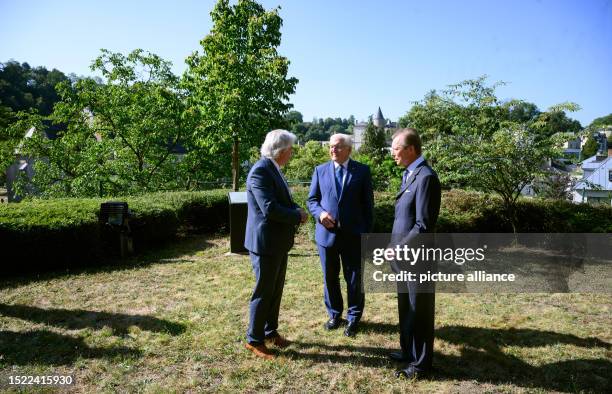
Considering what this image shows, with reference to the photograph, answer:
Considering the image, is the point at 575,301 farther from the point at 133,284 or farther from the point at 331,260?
the point at 133,284

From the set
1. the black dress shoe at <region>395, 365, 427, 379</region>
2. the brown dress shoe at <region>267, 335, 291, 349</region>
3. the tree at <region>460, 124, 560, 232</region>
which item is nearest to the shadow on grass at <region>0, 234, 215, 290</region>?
the brown dress shoe at <region>267, 335, 291, 349</region>

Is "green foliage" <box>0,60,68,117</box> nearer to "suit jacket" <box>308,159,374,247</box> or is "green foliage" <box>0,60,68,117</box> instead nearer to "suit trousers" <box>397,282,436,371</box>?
"suit jacket" <box>308,159,374,247</box>

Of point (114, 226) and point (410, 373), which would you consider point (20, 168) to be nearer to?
point (114, 226)

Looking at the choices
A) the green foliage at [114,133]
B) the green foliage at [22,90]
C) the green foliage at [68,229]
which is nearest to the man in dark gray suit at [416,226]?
the green foliage at [68,229]

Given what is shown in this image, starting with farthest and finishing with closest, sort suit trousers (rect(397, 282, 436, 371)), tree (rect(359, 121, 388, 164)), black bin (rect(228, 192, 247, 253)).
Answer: tree (rect(359, 121, 388, 164)), black bin (rect(228, 192, 247, 253)), suit trousers (rect(397, 282, 436, 371))

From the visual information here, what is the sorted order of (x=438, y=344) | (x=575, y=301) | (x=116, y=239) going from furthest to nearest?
1. (x=116, y=239)
2. (x=575, y=301)
3. (x=438, y=344)

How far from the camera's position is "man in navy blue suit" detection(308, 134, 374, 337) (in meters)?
3.96

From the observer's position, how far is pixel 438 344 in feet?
12.4

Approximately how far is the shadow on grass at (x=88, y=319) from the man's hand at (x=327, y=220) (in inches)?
75.1

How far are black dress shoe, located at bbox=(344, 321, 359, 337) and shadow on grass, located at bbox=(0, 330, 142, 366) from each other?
200 cm

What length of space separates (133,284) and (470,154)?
20.7 feet

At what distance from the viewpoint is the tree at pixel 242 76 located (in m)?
9.94

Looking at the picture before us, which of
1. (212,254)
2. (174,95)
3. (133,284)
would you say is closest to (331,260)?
(133,284)

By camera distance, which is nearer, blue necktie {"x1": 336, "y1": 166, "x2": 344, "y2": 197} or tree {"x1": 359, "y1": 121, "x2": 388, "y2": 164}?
blue necktie {"x1": 336, "y1": 166, "x2": 344, "y2": 197}
